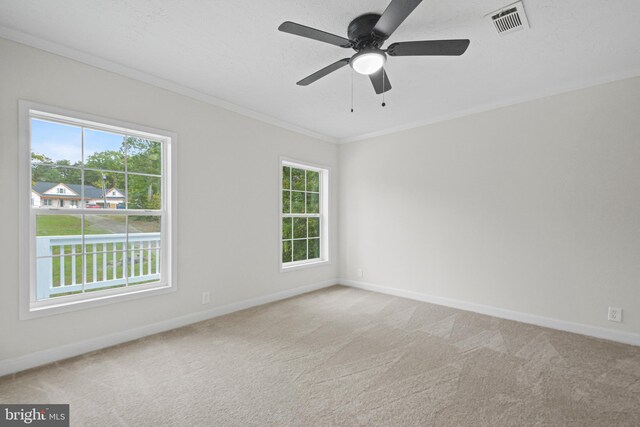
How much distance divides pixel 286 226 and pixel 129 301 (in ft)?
7.52

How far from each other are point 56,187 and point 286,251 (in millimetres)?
2813

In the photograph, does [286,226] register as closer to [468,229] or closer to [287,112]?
[287,112]

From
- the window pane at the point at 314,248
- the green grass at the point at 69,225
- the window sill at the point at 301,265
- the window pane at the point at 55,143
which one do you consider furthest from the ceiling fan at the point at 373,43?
the window pane at the point at 314,248

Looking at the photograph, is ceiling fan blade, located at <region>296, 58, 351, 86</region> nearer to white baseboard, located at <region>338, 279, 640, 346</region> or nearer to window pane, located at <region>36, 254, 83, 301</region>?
window pane, located at <region>36, 254, 83, 301</region>

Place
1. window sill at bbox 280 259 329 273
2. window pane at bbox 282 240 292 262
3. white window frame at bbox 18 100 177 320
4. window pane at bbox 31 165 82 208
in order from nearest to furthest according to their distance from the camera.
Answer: white window frame at bbox 18 100 177 320 < window pane at bbox 31 165 82 208 < window sill at bbox 280 259 329 273 < window pane at bbox 282 240 292 262

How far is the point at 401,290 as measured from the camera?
4.35 meters

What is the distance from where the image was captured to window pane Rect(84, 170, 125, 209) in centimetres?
265

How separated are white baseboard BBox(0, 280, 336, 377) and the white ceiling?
98.0 inches

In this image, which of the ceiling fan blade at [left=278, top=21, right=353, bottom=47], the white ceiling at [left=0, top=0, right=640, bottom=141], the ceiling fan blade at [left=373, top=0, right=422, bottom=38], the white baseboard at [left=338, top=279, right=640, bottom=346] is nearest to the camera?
the ceiling fan blade at [left=373, top=0, right=422, bottom=38]

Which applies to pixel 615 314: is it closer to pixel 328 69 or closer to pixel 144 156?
pixel 328 69

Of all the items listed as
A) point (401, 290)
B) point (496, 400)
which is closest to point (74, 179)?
point (496, 400)

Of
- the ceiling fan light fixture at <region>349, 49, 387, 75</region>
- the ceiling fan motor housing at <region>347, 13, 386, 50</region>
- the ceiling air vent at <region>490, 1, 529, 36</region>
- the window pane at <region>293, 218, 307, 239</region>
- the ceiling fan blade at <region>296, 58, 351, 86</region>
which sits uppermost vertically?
the ceiling air vent at <region>490, 1, 529, 36</region>

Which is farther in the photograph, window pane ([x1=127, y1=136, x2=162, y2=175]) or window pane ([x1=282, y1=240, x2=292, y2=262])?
window pane ([x1=282, y1=240, x2=292, y2=262])

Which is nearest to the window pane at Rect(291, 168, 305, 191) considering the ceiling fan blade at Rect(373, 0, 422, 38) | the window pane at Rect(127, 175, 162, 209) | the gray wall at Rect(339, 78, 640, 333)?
the gray wall at Rect(339, 78, 640, 333)
